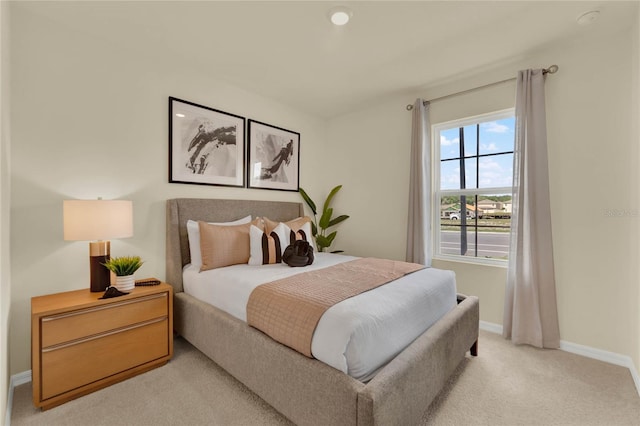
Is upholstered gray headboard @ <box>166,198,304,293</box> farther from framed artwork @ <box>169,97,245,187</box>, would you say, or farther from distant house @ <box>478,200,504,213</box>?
distant house @ <box>478,200,504,213</box>

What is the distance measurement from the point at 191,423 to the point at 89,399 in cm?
75

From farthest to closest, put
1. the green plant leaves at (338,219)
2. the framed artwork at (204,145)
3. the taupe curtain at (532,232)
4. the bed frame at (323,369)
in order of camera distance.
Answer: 1. the green plant leaves at (338,219)
2. the framed artwork at (204,145)
3. the taupe curtain at (532,232)
4. the bed frame at (323,369)

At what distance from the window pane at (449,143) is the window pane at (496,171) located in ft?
0.96

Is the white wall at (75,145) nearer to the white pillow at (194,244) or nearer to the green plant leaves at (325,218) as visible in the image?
the white pillow at (194,244)

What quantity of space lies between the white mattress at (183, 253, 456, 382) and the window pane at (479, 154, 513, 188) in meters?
1.28

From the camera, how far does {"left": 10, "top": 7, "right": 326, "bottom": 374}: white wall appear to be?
1.91 meters

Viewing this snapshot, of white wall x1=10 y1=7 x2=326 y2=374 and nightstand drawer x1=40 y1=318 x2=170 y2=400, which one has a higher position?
white wall x1=10 y1=7 x2=326 y2=374

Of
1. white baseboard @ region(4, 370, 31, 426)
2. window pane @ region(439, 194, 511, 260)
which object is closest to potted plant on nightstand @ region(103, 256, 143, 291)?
white baseboard @ region(4, 370, 31, 426)

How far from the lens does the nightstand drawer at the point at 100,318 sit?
1.66 meters

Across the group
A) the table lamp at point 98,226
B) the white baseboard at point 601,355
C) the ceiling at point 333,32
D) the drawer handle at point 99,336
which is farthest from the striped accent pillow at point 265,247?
the white baseboard at point 601,355

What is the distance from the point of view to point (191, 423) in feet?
5.10

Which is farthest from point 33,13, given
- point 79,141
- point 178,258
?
point 178,258

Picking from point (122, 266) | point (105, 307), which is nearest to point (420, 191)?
point (122, 266)

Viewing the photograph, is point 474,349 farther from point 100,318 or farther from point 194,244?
point 100,318
